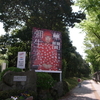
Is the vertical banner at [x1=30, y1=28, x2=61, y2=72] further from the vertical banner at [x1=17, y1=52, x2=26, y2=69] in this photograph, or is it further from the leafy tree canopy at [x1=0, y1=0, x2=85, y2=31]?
the leafy tree canopy at [x1=0, y1=0, x2=85, y2=31]

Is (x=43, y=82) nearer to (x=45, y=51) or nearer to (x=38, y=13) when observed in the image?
(x=45, y=51)

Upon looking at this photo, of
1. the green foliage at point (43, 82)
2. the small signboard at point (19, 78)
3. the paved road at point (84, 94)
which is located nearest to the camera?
the small signboard at point (19, 78)

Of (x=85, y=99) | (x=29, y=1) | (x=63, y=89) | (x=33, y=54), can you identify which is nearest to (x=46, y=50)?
(x=33, y=54)

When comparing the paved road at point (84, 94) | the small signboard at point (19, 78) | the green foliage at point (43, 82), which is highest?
the small signboard at point (19, 78)

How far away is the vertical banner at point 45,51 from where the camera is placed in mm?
10734

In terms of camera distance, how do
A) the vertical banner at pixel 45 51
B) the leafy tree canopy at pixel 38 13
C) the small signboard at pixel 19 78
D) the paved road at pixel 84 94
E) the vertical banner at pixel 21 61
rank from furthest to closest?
the leafy tree canopy at pixel 38 13, the vertical banner at pixel 21 61, the vertical banner at pixel 45 51, the paved road at pixel 84 94, the small signboard at pixel 19 78

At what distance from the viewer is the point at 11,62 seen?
20.2 m

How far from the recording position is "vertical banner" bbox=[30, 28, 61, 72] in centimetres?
1073

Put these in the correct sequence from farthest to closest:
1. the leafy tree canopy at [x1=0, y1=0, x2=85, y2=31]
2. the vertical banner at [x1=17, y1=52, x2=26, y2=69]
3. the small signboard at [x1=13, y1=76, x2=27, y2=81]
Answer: the leafy tree canopy at [x1=0, y1=0, x2=85, y2=31] < the vertical banner at [x1=17, y1=52, x2=26, y2=69] < the small signboard at [x1=13, y1=76, x2=27, y2=81]

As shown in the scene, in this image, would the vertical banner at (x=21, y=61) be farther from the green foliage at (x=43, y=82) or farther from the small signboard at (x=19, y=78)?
the small signboard at (x=19, y=78)

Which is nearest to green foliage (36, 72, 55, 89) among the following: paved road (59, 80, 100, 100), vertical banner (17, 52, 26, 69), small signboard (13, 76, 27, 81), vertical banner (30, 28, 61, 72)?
small signboard (13, 76, 27, 81)

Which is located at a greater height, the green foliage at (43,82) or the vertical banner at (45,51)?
the vertical banner at (45,51)

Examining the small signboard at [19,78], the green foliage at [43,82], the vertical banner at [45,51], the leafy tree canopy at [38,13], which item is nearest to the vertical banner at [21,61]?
the vertical banner at [45,51]

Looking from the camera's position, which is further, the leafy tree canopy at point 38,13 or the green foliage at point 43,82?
the leafy tree canopy at point 38,13
